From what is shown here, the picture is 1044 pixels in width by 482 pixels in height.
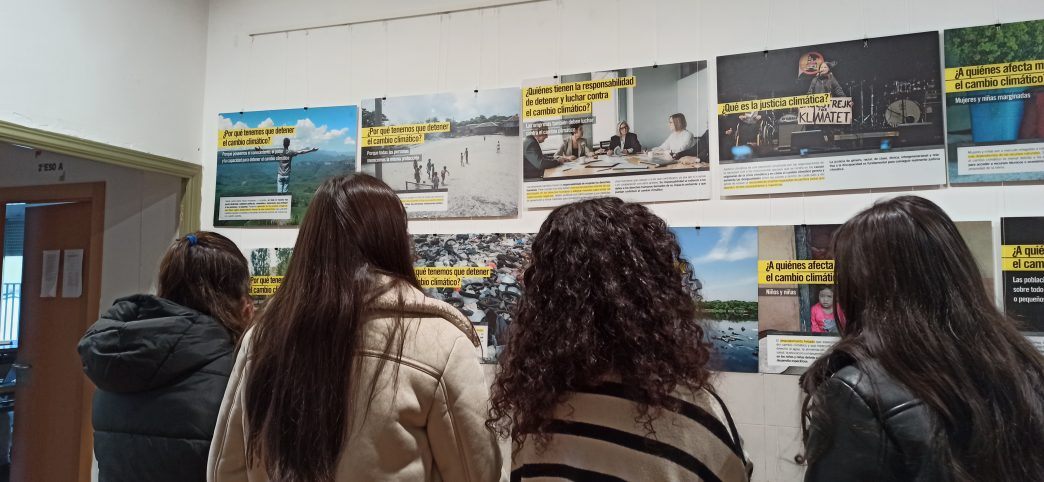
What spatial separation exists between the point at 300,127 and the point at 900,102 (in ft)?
7.62

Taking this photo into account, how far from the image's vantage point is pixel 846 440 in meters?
0.90

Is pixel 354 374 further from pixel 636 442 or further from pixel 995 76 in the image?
pixel 995 76

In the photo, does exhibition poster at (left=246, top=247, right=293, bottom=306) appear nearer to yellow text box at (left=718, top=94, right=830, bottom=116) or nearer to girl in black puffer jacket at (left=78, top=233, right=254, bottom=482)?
girl in black puffer jacket at (left=78, top=233, right=254, bottom=482)

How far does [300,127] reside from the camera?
2611mm

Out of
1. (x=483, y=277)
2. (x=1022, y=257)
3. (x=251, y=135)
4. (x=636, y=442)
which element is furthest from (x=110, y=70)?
(x=1022, y=257)

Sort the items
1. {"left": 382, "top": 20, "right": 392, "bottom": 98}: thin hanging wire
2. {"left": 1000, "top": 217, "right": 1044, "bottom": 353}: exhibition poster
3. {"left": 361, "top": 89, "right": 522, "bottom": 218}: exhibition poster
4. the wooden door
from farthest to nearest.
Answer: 1. the wooden door
2. {"left": 382, "top": 20, "right": 392, "bottom": 98}: thin hanging wire
3. {"left": 361, "top": 89, "right": 522, "bottom": 218}: exhibition poster
4. {"left": 1000, "top": 217, "right": 1044, "bottom": 353}: exhibition poster

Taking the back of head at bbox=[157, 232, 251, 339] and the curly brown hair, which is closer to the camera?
the curly brown hair

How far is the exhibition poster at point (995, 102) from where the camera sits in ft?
6.03

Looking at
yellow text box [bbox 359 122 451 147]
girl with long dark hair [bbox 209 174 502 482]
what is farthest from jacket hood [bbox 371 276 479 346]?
yellow text box [bbox 359 122 451 147]

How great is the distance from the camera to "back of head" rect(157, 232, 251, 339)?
1.46 meters

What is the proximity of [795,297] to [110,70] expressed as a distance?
2.73 m

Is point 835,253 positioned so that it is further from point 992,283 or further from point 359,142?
point 359,142

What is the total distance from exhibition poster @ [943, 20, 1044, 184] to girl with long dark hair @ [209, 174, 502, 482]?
179 centimetres

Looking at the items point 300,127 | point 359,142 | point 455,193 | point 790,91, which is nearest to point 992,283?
point 790,91
